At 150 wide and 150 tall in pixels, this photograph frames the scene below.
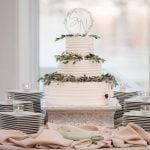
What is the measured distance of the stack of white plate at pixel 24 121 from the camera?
2127 mm

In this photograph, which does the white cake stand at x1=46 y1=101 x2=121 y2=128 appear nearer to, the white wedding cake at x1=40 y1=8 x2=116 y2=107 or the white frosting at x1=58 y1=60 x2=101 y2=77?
the white wedding cake at x1=40 y1=8 x2=116 y2=107

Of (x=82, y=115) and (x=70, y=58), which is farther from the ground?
(x=70, y=58)

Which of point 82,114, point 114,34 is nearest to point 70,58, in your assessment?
point 82,114

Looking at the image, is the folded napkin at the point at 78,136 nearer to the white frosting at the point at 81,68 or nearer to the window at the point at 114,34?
the white frosting at the point at 81,68

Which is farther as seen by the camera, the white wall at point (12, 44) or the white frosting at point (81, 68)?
the white wall at point (12, 44)

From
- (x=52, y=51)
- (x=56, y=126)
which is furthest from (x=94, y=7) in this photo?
(x=56, y=126)

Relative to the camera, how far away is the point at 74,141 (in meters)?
1.92

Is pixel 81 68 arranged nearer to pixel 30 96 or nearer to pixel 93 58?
pixel 93 58

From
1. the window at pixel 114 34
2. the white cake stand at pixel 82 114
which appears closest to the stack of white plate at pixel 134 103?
the white cake stand at pixel 82 114

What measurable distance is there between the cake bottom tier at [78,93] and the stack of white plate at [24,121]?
0.20 m

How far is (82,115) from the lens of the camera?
2322 mm

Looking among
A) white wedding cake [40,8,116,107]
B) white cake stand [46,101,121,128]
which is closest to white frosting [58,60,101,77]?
white wedding cake [40,8,116,107]

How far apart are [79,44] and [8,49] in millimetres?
1669

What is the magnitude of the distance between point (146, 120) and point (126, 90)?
60 centimetres
